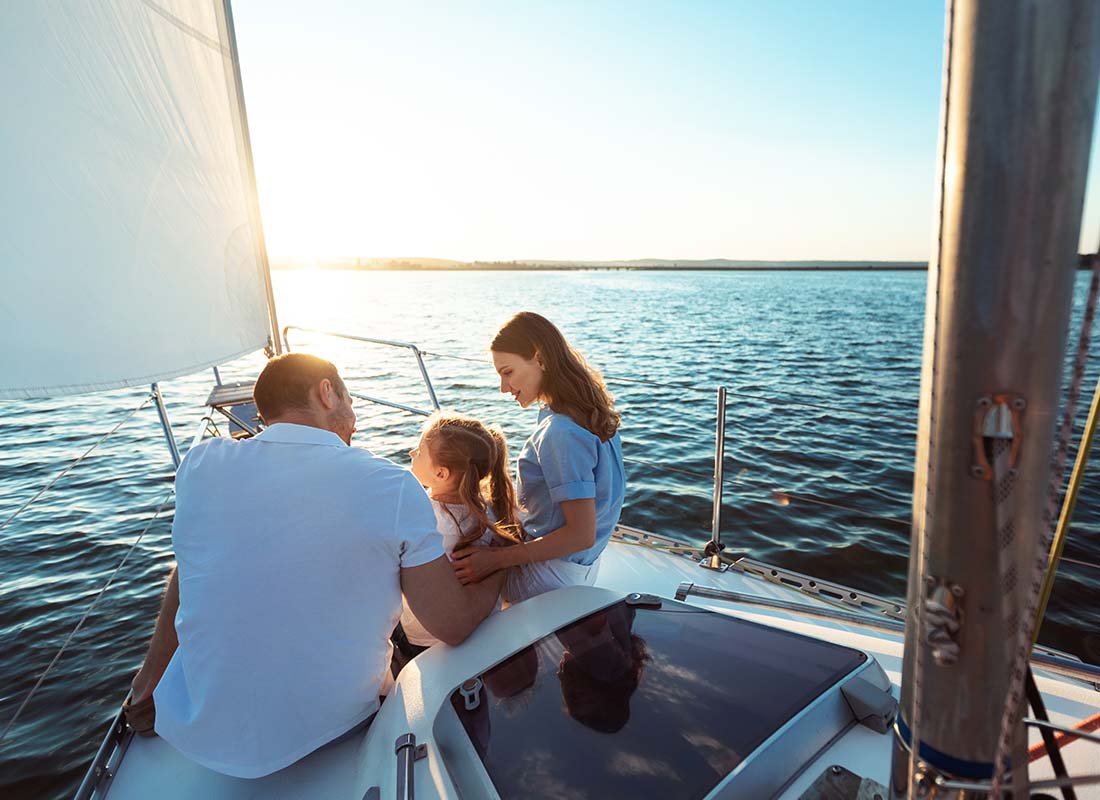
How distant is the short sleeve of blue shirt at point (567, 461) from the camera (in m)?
1.73

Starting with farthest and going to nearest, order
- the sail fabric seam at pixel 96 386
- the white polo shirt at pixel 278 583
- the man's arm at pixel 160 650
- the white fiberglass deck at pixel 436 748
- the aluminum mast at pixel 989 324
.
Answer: the sail fabric seam at pixel 96 386 < the man's arm at pixel 160 650 < the white polo shirt at pixel 278 583 < the white fiberglass deck at pixel 436 748 < the aluminum mast at pixel 989 324

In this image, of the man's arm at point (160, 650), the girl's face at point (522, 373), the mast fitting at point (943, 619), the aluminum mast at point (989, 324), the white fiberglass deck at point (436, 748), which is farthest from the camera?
the girl's face at point (522, 373)

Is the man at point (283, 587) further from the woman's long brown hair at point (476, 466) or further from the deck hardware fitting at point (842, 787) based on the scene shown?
the deck hardware fitting at point (842, 787)

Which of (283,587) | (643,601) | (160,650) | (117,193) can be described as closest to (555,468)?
(643,601)

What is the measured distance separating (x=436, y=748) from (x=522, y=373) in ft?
3.60

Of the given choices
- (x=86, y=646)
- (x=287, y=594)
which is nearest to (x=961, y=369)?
(x=287, y=594)

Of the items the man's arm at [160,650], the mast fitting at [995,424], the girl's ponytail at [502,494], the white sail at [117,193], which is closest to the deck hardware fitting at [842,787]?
the mast fitting at [995,424]

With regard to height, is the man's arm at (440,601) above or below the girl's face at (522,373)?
below

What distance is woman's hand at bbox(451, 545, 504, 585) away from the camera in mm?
1721

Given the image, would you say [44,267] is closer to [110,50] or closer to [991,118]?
[110,50]

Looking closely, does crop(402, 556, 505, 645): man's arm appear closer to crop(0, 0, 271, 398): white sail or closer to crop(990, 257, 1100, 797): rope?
crop(990, 257, 1100, 797): rope

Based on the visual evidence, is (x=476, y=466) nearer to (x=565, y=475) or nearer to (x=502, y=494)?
(x=502, y=494)

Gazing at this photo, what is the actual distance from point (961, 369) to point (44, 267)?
2.64 meters

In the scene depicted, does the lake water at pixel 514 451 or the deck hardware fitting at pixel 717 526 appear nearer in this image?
the deck hardware fitting at pixel 717 526
